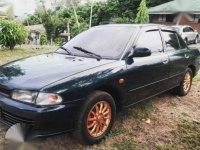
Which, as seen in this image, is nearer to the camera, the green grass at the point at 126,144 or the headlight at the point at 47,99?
the headlight at the point at 47,99

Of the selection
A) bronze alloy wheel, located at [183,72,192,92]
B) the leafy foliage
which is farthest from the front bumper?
the leafy foliage

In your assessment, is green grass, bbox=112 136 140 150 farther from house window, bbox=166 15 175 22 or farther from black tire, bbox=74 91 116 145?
house window, bbox=166 15 175 22

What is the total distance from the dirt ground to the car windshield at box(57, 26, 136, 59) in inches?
44.5

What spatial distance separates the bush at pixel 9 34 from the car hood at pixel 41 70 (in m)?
8.24

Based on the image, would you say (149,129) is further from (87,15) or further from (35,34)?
(87,15)

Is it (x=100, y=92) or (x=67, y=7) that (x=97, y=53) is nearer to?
(x=100, y=92)

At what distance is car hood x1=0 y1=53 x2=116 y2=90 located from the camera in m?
3.31

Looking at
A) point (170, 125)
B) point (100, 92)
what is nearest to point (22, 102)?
point (100, 92)

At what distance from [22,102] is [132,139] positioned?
63.7 inches

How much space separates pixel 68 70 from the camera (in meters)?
3.60

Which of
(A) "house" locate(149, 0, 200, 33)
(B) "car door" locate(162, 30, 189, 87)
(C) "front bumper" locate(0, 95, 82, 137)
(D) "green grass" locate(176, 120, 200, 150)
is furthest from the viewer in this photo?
(A) "house" locate(149, 0, 200, 33)

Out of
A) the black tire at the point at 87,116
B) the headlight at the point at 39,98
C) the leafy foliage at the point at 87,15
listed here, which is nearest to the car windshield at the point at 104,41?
the black tire at the point at 87,116

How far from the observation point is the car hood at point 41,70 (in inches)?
130

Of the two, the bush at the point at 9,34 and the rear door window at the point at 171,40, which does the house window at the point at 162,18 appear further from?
the rear door window at the point at 171,40
